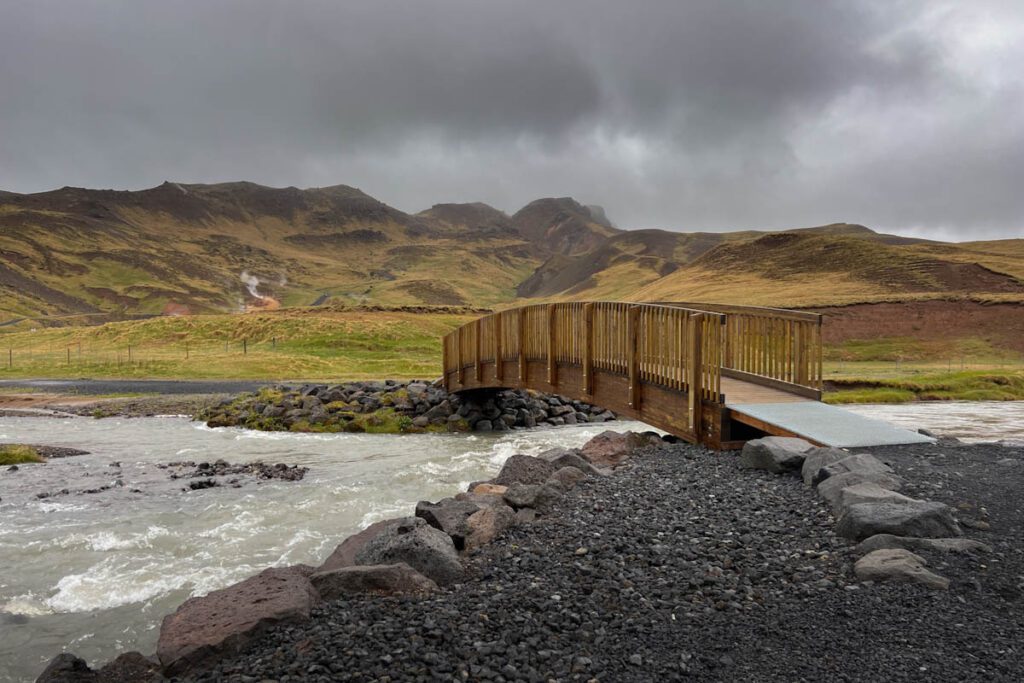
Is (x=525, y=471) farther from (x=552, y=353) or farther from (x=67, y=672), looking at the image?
(x=67, y=672)

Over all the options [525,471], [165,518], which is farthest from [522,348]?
[165,518]

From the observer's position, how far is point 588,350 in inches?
591

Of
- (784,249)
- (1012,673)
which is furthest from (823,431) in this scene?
(784,249)

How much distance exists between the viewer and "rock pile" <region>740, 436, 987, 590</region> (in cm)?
549

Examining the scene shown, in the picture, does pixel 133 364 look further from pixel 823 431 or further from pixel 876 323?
pixel 876 323

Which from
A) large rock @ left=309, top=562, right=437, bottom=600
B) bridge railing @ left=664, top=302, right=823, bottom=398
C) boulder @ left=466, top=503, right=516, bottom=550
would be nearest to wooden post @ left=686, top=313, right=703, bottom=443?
bridge railing @ left=664, top=302, right=823, bottom=398

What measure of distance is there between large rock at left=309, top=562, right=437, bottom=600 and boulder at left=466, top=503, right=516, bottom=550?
1.25 metres

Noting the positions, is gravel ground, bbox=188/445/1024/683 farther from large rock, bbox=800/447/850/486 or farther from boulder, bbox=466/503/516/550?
large rock, bbox=800/447/850/486

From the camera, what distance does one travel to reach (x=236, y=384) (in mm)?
40875

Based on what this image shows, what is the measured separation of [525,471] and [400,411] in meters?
14.8

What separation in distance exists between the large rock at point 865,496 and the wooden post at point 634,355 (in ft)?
20.4

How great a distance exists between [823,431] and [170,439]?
2080 centimetres

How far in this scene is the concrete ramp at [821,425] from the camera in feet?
30.4

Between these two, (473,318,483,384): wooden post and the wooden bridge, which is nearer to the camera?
the wooden bridge
